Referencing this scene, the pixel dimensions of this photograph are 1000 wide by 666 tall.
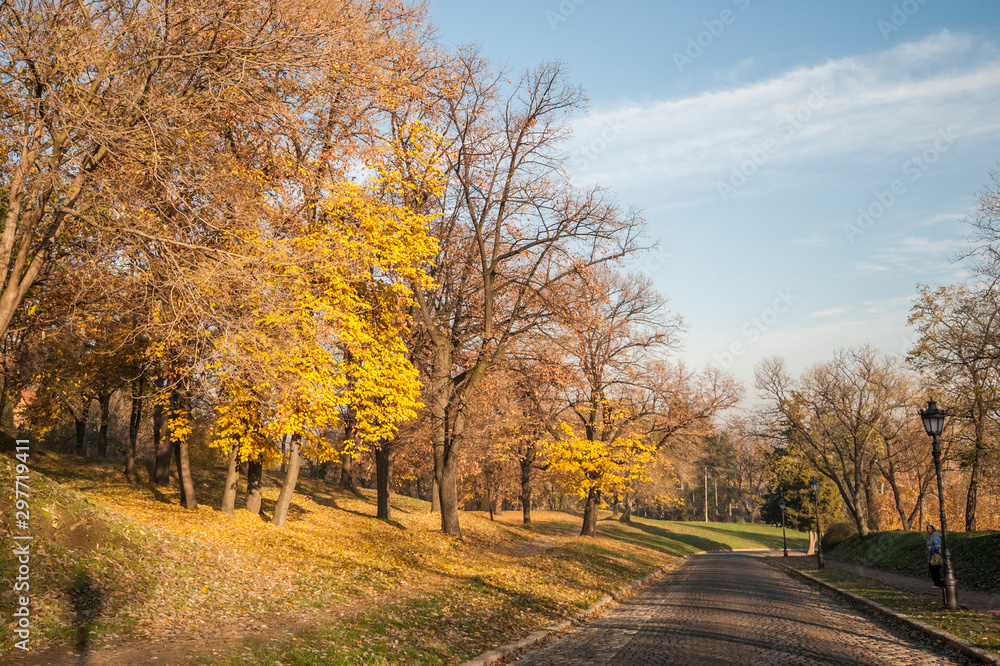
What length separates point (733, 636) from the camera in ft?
34.3

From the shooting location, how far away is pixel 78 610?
24.9 ft

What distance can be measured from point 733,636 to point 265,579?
25.9 ft

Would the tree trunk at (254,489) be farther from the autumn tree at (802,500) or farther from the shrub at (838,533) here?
the autumn tree at (802,500)

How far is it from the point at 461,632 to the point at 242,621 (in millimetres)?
3290

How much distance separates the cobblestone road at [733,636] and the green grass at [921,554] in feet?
19.4

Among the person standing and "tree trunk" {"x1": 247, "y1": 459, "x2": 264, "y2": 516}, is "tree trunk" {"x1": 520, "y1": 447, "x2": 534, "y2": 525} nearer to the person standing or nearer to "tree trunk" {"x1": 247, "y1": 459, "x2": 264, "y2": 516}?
"tree trunk" {"x1": 247, "y1": 459, "x2": 264, "y2": 516}

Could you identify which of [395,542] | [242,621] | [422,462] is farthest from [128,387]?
[422,462]

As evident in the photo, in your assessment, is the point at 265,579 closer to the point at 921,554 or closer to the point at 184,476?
the point at 184,476

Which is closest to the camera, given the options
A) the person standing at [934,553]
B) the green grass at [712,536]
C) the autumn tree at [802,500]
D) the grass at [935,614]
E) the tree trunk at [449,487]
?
the grass at [935,614]

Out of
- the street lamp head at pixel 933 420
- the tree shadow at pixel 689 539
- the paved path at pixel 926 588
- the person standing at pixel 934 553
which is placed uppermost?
the street lamp head at pixel 933 420

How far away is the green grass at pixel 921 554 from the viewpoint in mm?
19219

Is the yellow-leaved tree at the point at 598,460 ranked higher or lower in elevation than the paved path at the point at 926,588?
higher

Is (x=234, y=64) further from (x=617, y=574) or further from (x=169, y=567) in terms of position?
(x=617, y=574)

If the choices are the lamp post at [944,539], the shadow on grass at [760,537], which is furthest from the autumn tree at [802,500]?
the lamp post at [944,539]
